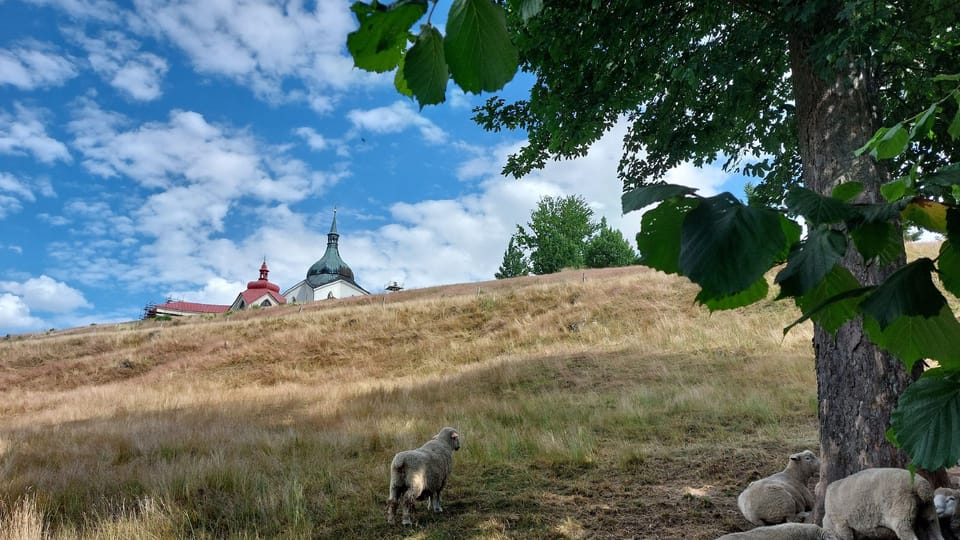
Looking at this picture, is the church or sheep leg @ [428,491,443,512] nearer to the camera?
sheep leg @ [428,491,443,512]

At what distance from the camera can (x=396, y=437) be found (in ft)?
25.3

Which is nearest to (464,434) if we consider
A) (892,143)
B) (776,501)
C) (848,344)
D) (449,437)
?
(449,437)

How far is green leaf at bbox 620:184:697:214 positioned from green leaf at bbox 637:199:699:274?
0.7 inches

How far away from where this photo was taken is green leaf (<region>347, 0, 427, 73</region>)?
0.61m

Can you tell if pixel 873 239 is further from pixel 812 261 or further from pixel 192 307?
pixel 192 307

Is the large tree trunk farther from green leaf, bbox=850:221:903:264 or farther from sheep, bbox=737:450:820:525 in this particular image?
green leaf, bbox=850:221:903:264

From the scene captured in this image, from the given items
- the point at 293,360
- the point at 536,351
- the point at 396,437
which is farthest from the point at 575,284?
the point at 396,437

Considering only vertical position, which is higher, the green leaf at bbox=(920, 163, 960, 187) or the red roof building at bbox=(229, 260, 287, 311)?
the red roof building at bbox=(229, 260, 287, 311)

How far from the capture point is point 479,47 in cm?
66

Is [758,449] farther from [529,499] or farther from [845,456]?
[529,499]

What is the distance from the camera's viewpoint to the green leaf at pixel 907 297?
750 millimetres

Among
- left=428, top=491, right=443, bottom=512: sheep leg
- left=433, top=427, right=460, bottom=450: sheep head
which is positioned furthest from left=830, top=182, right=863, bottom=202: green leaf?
left=433, top=427, right=460, bottom=450: sheep head

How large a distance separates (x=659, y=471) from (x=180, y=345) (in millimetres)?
25294

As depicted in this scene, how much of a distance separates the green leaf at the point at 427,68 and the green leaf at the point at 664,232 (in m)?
0.34
